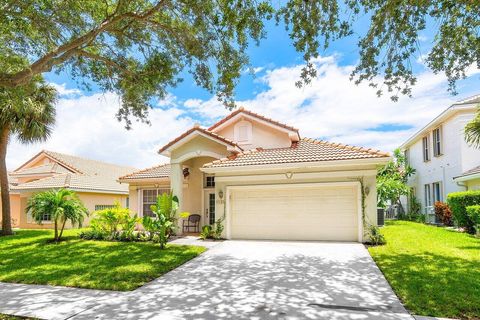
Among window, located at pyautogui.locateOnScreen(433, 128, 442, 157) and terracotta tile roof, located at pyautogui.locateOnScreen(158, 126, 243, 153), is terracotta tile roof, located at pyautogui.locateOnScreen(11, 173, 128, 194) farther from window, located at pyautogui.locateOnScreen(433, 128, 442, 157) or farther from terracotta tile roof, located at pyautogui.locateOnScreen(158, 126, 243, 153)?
window, located at pyautogui.locateOnScreen(433, 128, 442, 157)

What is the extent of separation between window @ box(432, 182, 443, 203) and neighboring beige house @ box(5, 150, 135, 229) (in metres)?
24.4

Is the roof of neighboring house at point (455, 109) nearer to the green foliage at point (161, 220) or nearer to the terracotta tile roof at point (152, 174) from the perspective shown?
the green foliage at point (161, 220)

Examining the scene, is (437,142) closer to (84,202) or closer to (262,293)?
(262,293)

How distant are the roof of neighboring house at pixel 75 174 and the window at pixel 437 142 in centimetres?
2219

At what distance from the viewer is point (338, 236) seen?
547 inches

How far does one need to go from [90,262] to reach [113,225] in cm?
504

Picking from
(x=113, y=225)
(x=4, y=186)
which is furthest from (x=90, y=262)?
(x=4, y=186)

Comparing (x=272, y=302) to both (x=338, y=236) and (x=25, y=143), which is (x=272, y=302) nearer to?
(x=338, y=236)

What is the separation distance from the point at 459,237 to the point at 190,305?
44.3ft

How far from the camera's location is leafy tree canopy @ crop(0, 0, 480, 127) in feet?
26.6

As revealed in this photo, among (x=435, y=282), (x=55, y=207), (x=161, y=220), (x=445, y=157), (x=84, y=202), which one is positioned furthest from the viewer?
(x=84, y=202)

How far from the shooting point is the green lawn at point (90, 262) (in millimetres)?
8719

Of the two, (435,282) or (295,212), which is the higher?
→ (295,212)

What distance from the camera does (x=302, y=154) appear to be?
15039mm
